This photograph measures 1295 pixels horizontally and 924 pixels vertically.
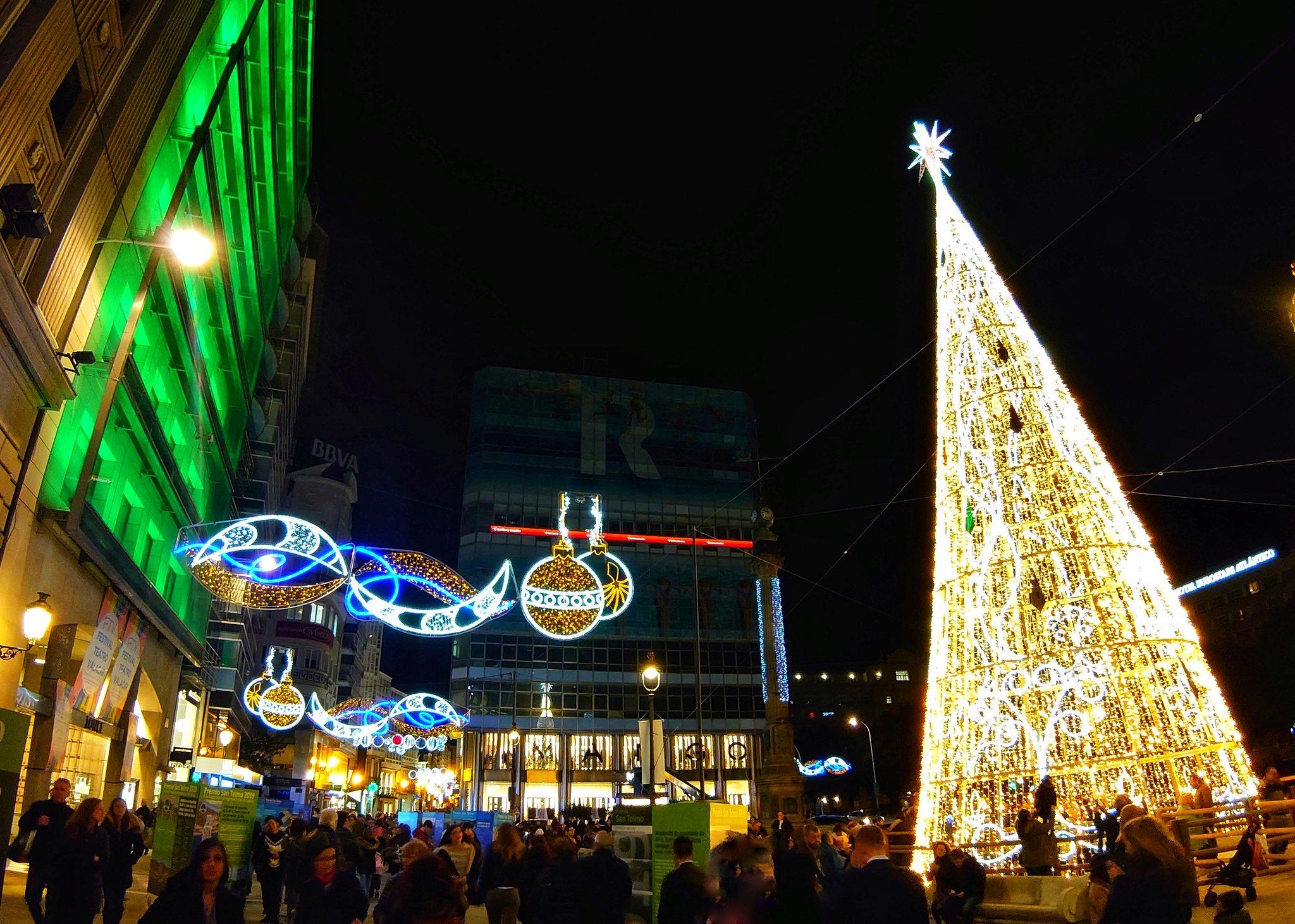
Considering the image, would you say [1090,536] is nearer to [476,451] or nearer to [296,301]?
[296,301]

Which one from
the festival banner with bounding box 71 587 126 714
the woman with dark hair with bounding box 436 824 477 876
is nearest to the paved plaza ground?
the festival banner with bounding box 71 587 126 714

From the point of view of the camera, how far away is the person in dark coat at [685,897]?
7.41m

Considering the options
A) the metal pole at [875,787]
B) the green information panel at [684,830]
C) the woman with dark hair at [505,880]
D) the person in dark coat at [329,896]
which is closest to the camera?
the person in dark coat at [329,896]

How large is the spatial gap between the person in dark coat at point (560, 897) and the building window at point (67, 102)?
1417cm

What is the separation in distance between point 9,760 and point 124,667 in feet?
56.4

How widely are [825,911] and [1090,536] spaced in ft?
35.3

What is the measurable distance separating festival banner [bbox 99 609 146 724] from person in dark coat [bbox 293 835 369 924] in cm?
1753

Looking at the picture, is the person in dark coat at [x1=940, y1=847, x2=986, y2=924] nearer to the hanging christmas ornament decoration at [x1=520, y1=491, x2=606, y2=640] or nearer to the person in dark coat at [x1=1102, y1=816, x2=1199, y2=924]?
the person in dark coat at [x1=1102, y1=816, x2=1199, y2=924]

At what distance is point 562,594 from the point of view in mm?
19562

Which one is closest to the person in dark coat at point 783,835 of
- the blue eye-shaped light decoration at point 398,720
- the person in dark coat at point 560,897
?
the person in dark coat at point 560,897

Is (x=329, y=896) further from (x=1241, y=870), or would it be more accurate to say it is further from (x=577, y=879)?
(x=1241, y=870)

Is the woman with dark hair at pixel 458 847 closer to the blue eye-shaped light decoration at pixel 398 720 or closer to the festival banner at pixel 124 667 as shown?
the festival banner at pixel 124 667

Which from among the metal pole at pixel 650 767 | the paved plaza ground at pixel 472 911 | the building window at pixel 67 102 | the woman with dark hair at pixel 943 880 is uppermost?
the building window at pixel 67 102

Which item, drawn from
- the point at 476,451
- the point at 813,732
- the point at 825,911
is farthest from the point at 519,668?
the point at 825,911
